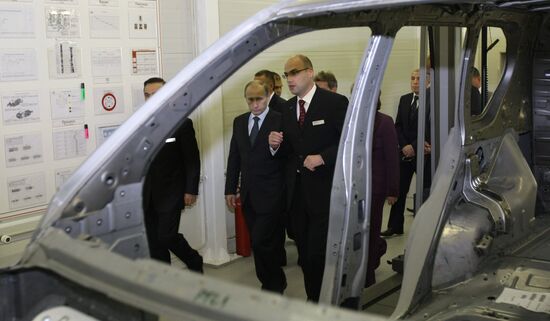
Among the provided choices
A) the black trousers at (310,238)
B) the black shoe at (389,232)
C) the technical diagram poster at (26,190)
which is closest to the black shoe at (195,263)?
the black trousers at (310,238)

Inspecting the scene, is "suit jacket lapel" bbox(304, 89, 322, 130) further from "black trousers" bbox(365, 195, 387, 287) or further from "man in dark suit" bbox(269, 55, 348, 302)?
"black trousers" bbox(365, 195, 387, 287)

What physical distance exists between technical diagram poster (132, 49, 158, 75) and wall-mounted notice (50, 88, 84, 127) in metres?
0.71

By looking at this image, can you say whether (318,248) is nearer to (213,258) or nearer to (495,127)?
(495,127)

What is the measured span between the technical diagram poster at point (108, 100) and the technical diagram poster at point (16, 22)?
2.84ft

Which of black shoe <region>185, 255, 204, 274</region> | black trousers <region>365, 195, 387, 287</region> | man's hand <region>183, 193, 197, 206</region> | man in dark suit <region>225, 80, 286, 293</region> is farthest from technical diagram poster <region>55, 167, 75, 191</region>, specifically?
black trousers <region>365, 195, 387, 287</region>

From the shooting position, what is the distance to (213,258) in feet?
25.3

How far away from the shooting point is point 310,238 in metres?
5.70

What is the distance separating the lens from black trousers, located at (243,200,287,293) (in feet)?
20.6

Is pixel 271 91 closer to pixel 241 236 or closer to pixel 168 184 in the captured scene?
pixel 168 184

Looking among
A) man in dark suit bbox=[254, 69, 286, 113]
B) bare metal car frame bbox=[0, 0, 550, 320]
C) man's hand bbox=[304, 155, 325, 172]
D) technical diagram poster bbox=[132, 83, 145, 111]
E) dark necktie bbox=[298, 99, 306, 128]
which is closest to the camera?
bare metal car frame bbox=[0, 0, 550, 320]

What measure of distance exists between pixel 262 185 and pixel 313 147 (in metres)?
0.82

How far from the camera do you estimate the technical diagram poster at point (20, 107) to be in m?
5.70

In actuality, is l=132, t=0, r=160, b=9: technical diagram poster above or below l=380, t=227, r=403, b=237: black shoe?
above

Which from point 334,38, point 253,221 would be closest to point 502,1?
point 253,221
